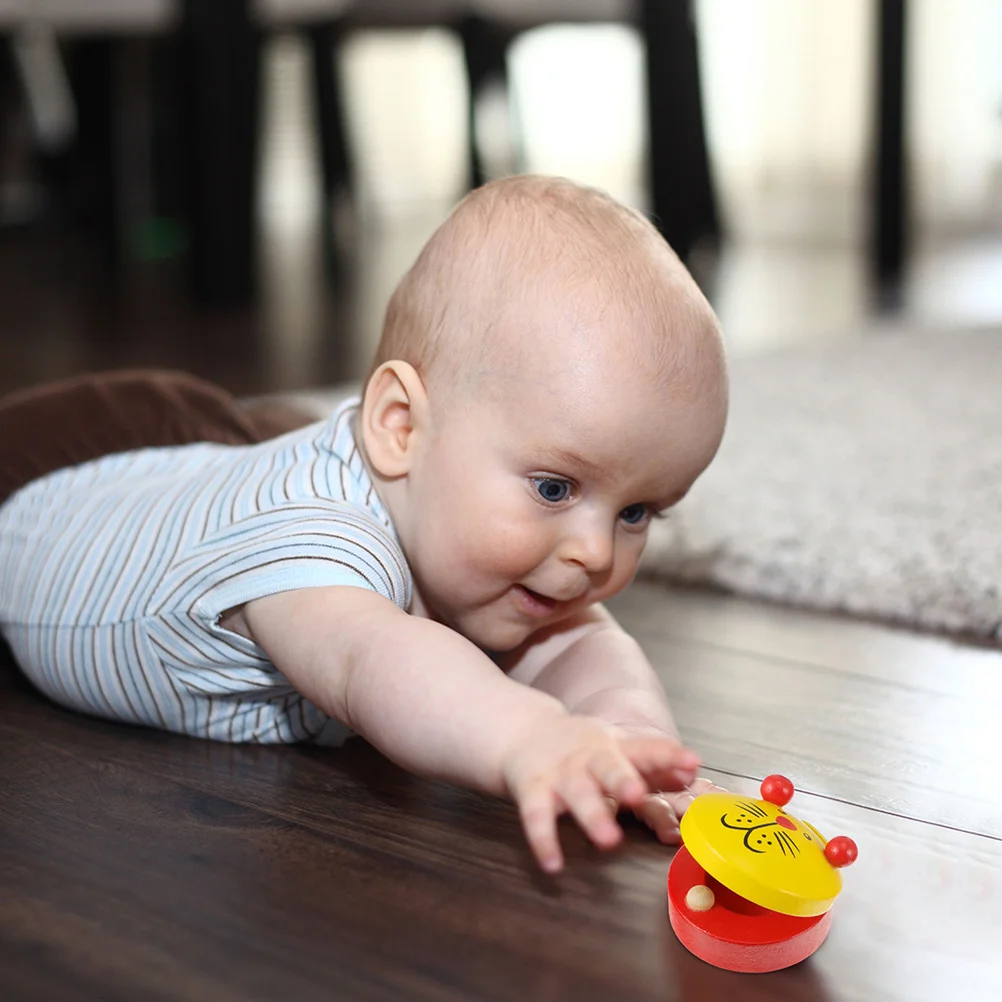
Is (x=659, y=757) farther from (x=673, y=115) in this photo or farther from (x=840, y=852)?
(x=673, y=115)

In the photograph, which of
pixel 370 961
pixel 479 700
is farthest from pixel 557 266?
pixel 370 961

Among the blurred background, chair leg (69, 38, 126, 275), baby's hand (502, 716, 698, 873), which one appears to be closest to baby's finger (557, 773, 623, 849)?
baby's hand (502, 716, 698, 873)

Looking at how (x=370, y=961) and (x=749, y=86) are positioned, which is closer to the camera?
(x=370, y=961)

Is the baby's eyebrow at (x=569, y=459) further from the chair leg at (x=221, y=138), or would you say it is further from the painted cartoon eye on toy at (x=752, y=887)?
the chair leg at (x=221, y=138)

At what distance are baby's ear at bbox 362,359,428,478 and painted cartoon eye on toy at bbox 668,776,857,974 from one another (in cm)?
25

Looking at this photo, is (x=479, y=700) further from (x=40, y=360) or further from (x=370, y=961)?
(x=40, y=360)

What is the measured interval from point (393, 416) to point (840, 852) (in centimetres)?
32

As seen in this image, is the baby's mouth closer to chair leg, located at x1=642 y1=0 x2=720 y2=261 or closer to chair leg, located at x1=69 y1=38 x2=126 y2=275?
chair leg, located at x1=642 y1=0 x2=720 y2=261

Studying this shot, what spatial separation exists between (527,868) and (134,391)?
551 mm

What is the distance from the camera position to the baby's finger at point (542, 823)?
18.7 inches

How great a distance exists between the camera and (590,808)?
1.58ft

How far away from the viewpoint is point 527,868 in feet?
1.86

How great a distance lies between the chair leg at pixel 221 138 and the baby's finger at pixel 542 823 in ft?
7.23

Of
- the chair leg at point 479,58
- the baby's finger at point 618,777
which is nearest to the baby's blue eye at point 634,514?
the baby's finger at point 618,777
